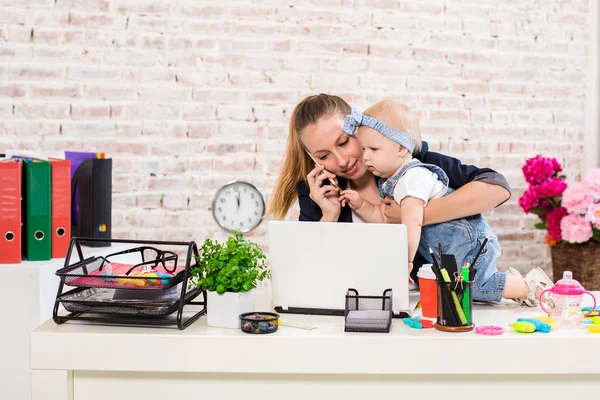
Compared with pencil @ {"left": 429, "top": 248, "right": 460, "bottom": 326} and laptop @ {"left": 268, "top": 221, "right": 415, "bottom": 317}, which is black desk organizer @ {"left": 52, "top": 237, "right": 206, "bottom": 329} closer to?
laptop @ {"left": 268, "top": 221, "right": 415, "bottom": 317}

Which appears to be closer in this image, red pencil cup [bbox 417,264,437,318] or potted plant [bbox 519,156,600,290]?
red pencil cup [bbox 417,264,437,318]

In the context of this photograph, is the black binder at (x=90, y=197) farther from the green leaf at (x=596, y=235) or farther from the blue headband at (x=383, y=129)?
A: the green leaf at (x=596, y=235)

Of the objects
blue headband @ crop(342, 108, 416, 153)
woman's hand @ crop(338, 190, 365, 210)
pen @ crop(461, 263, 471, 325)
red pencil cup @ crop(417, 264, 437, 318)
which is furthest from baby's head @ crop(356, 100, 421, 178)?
pen @ crop(461, 263, 471, 325)

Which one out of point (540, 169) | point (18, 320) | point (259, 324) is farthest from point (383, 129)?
point (540, 169)

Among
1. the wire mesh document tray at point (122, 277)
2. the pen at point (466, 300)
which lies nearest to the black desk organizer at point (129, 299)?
the wire mesh document tray at point (122, 277)

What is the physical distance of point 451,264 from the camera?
4.51ft

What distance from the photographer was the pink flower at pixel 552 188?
2920 millimetres

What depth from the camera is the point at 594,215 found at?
108 inches

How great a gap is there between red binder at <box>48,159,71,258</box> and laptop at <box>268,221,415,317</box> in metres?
0.91

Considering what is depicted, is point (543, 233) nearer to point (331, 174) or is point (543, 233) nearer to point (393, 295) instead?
point (331, 174)

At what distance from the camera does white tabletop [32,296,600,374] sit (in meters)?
1.27

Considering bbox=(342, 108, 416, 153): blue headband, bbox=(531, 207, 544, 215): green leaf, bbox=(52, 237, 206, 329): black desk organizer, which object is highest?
bbox=(342, 108, 416, 153): blue headband

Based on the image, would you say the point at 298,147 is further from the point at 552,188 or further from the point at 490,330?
the point at 552,188

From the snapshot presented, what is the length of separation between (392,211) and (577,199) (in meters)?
1.31
